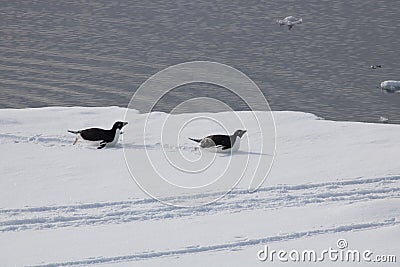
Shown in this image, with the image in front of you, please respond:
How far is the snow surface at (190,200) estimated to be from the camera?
7.81 m

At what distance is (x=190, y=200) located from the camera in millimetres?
9344

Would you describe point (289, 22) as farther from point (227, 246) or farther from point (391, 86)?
point (227, 246)

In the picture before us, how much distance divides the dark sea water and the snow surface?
14.1ft

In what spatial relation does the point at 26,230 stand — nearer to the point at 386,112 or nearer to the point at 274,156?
the point at 274,156

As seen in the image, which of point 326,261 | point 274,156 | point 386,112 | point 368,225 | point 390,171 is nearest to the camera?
point 326,261

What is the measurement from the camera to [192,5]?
25.4 m

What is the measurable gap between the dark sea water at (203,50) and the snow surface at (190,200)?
4.30 m

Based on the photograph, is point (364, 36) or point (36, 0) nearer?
point (364, 36)

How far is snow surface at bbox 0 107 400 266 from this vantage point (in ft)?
25.6

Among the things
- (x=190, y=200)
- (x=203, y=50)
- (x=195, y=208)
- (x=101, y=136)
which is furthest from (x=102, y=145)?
(x=203, y=50)

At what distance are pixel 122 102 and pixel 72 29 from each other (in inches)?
260

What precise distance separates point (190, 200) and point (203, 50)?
11.5 meters

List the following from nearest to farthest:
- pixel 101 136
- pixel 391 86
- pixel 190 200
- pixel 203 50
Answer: pixel 190 200 < pixel 101 136 < pixel 391 86 < pixel 203 50

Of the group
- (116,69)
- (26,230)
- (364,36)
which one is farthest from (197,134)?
(364,36)
